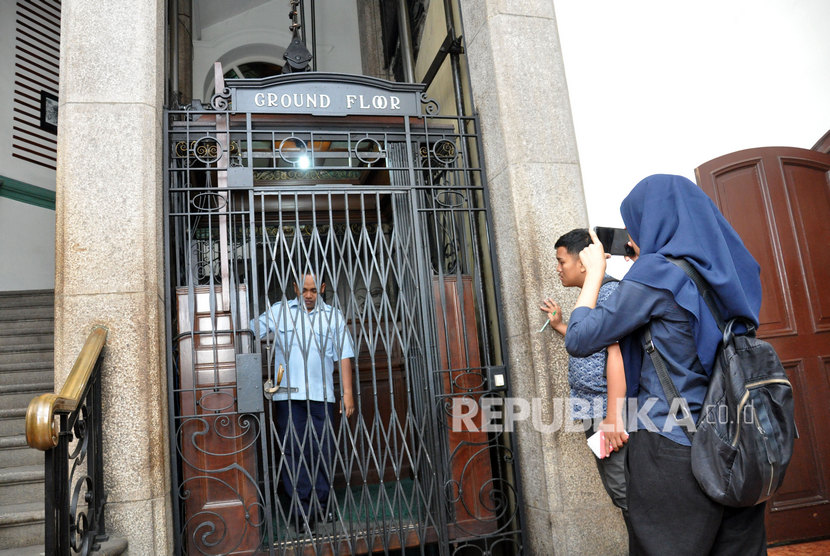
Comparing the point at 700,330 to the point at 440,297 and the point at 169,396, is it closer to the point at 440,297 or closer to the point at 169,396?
the point at 440,297

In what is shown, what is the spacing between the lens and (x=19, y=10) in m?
7.17

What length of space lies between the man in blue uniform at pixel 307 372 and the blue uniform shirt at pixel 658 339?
198 centimetres

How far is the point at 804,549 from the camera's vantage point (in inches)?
133

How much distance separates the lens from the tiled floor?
3300 mm

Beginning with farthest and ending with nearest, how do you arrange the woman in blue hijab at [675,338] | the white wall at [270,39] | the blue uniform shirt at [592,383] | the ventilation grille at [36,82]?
the white wall at [270,39] < the ventilation grille at [36,82] < the blue uniform shirt at [592,383] < the woman in blue hijab at [675,338]

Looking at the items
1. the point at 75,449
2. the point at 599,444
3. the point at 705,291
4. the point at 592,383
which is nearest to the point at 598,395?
the point at 592,383

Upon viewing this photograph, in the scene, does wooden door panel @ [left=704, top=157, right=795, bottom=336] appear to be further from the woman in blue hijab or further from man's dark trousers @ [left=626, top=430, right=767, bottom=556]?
man's dark trousers @ [left=626, top=430, right=767, bottom=556]

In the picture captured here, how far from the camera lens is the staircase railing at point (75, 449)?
2162 millimetres

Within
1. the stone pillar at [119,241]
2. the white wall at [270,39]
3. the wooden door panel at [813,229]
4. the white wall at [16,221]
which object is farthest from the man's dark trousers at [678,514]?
the white wall at [270,39]

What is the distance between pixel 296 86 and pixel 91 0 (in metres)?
1.22

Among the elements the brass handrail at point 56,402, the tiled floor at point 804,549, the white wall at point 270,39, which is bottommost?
the tiled floor at point 804,549

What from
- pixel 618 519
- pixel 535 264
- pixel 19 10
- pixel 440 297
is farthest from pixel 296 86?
pixel 19 10

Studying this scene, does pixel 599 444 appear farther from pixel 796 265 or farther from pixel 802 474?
pixel 796 265

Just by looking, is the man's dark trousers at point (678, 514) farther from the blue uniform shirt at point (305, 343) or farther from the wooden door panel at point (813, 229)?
the wooden door panel at point (813, 229)
